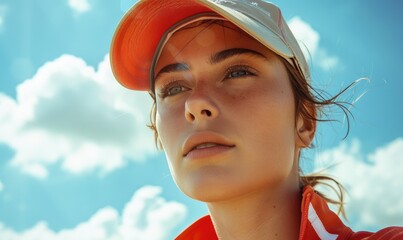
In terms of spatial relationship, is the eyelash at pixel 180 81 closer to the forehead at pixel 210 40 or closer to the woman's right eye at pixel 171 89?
the woman's right eye at pixel 171 89

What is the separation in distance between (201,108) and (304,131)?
2.51 feet

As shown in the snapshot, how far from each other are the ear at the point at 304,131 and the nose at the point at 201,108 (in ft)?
1.98

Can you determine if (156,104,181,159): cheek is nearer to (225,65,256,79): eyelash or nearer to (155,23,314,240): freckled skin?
(155,23,314,240): freckled skin

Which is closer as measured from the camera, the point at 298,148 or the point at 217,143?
the point at 217,143

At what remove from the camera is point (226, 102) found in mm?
2484

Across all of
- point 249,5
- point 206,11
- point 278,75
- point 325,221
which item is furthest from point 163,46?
point 325,221

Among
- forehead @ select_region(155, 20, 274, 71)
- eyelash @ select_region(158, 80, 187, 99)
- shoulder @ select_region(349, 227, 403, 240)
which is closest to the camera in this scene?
shoulder @ select_region(349, 227, 403, 240)

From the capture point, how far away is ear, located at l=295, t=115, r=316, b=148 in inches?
110

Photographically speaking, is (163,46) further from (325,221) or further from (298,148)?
(325,221)

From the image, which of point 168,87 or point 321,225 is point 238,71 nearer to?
point 168,87

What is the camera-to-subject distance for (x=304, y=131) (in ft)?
9.38

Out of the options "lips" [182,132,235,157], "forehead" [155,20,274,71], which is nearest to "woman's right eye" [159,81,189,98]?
"forehead" [155,20,274,71]

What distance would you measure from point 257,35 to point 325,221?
1.04m

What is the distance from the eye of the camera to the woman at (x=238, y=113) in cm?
238
